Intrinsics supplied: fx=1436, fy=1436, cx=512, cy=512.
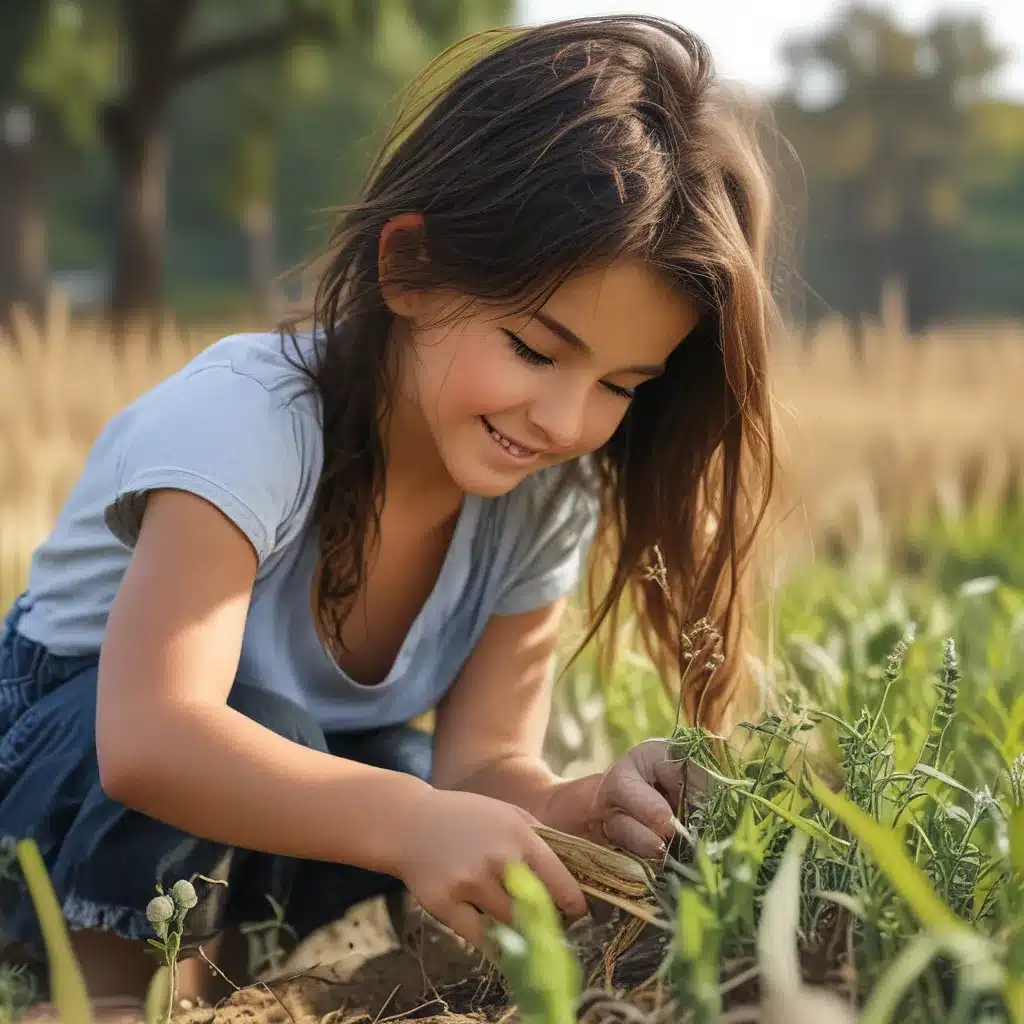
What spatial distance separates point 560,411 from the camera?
4.49 ft

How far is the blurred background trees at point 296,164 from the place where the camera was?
13742mm

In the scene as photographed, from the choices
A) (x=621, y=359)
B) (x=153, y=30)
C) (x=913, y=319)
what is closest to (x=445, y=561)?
(x=621, y=359)

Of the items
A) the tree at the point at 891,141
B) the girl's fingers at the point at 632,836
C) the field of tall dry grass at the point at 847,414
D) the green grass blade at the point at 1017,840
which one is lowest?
the tree at the point at 891,141

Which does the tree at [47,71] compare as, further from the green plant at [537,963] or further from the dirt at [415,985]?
the green plant at [537,963]

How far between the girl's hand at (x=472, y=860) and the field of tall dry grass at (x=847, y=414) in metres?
2.21

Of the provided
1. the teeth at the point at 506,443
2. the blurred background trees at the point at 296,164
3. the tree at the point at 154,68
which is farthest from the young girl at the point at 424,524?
the blurred background trees at the point at 296,164

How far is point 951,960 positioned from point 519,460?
2.19 feet

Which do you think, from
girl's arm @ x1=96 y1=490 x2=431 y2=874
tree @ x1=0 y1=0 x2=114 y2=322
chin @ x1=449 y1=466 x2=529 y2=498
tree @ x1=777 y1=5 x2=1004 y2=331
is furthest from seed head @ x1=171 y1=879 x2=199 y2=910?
tree @ x1=777 y1=5 x2=1004 y2=331

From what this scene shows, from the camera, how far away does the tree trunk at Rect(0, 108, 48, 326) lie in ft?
47.3

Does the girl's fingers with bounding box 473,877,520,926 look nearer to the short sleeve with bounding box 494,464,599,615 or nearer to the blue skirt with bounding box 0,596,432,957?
the blue skirt with bounding box 0,596,432,957

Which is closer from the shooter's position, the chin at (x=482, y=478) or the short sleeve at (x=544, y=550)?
the chin at (x=482, y=478)

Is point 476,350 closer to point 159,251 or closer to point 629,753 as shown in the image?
point 629,753

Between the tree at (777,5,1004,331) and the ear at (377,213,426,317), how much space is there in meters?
32.6

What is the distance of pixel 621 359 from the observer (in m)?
1.38
